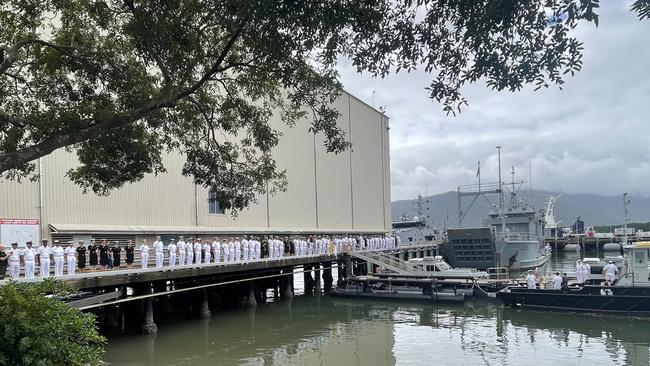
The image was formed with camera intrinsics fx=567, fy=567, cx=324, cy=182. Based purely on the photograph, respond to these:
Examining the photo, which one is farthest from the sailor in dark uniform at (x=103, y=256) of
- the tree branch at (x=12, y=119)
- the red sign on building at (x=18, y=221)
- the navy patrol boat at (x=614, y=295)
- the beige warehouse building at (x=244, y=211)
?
the navy patrol boat at (x=614, y=295)

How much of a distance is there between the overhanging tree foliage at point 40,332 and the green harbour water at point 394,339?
10.8 m

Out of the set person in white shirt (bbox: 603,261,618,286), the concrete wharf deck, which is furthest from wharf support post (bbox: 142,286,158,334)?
person in white shirt (bbox: 603,261,618,286)

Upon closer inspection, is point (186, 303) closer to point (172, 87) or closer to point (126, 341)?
point (126, 341)

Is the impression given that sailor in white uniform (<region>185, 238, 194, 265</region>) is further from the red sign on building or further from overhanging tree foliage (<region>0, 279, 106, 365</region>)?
overhanging tree foliage (<region>0, 279, 106, 365</region>)

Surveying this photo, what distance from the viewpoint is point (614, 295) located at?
23828 mm

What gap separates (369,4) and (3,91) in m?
9.23

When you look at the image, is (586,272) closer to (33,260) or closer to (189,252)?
(189,252)

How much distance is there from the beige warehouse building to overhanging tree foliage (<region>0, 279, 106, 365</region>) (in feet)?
27.4

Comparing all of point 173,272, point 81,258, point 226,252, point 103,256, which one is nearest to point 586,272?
point 226,252

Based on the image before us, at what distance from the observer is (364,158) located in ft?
174

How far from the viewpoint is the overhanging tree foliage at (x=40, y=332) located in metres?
5.82

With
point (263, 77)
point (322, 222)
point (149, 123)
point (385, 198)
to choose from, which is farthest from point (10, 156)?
point (385, 198)

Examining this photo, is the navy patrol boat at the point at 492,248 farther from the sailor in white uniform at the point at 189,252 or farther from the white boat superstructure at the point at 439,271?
the sailor in white uniform at the point at 189,252

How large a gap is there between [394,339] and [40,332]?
16.1 meters
